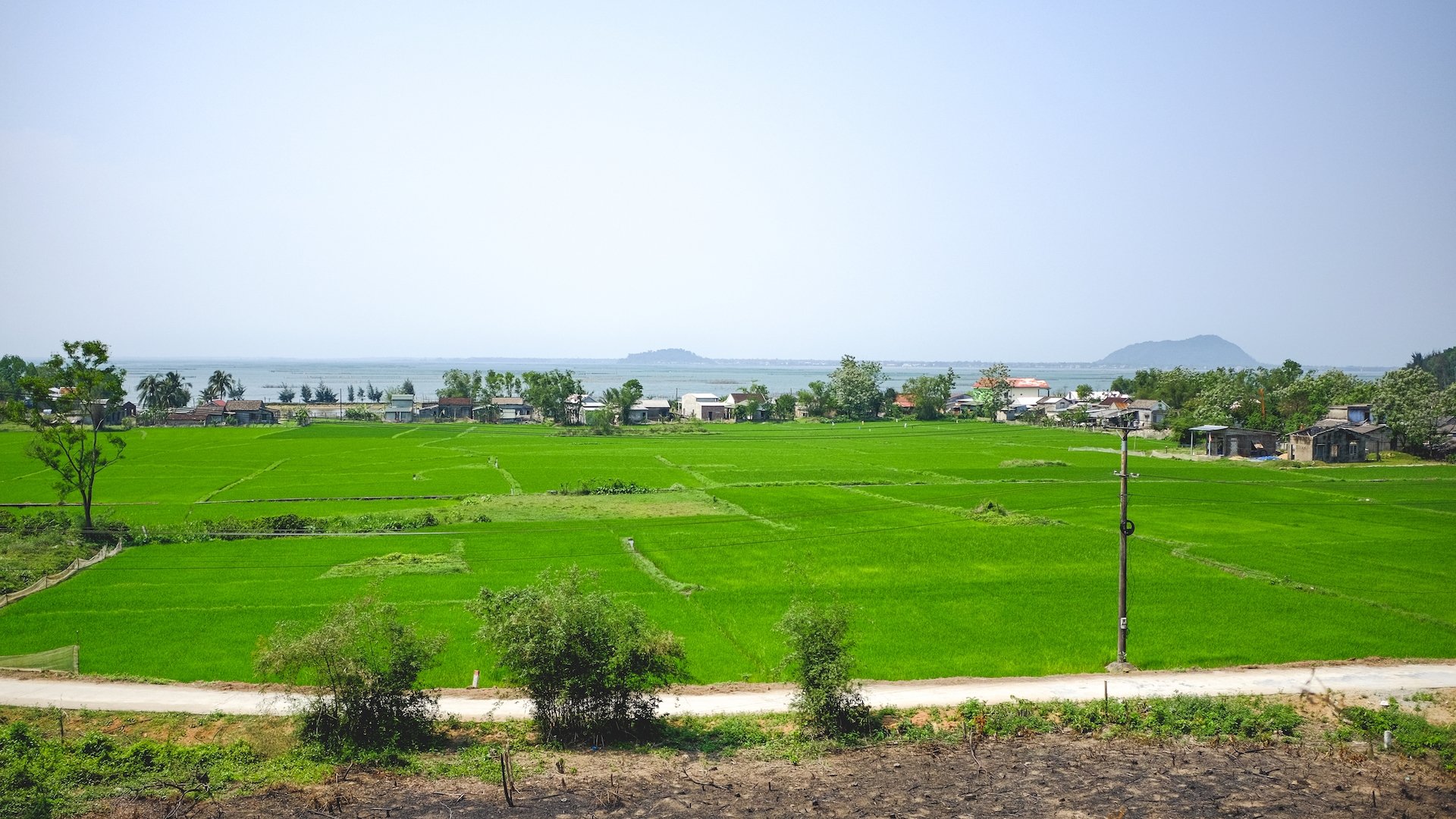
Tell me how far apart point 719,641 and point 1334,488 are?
4912cm

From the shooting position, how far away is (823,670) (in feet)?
61.6

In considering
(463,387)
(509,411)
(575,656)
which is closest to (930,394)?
(509,411)

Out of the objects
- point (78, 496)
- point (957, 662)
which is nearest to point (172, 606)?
point (957, 662)

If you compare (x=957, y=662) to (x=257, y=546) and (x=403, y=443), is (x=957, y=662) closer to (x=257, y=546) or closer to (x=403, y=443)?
(x=257, y=546)

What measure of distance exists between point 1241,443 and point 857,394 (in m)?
55.5

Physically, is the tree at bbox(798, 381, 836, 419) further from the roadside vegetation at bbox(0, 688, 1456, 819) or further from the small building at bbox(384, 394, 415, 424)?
the roadside vegetation at bbox(0, 688, 1456, 819)

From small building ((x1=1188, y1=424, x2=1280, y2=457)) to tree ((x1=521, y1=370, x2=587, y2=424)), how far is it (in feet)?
227

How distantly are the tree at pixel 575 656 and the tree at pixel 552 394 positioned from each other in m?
93.6

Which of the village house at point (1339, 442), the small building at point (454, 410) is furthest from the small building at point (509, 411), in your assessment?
the village house at point (1339, 442)

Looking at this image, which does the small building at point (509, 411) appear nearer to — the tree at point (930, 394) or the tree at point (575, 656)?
the tree at point (930, 394)

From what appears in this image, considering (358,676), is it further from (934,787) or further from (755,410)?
(755,410)

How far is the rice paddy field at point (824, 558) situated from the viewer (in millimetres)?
25141

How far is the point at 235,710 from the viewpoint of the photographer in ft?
65.7

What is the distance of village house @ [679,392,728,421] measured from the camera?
412 feet
